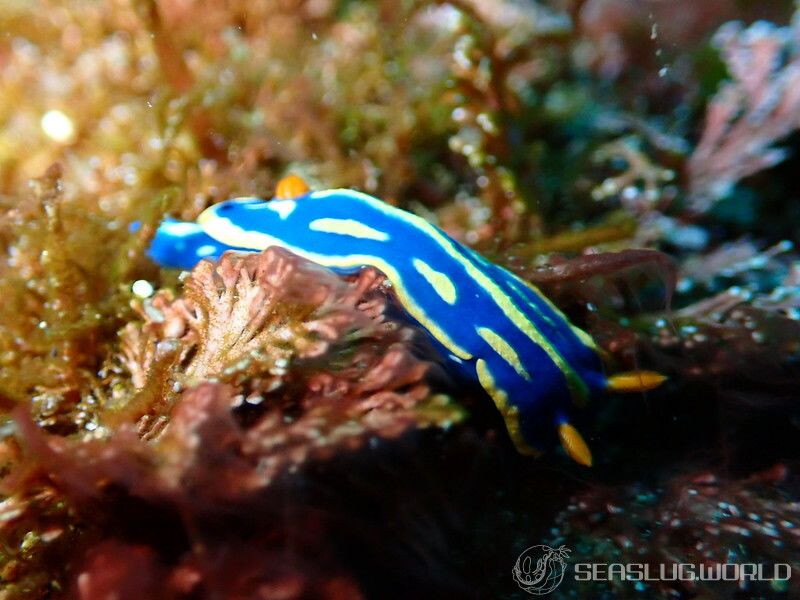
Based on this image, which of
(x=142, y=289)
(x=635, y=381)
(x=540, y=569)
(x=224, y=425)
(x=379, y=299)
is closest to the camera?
(x=224, y=425)

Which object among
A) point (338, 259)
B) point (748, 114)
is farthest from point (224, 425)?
point (748, 114)

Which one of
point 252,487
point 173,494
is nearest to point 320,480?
point 252,487

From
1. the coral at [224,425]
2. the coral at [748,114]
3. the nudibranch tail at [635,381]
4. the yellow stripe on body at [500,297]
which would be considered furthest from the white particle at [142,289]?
the coral at [748,114]

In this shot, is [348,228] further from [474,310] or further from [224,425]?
[224,425]

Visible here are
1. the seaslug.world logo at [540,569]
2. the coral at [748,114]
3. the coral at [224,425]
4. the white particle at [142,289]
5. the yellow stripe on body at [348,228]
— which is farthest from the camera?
the coral at [748,114]

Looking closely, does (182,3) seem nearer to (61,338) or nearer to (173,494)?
(61,338)

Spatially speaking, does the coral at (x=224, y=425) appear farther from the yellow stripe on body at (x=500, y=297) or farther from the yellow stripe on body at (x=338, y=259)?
the yellow stripe on body at (x=500, y=297)

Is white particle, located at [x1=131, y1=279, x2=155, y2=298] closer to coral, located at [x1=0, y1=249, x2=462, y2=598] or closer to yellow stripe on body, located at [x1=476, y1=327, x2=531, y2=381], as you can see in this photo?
coral, located at [x1=0, y1=249, x2=462, y2=598]
